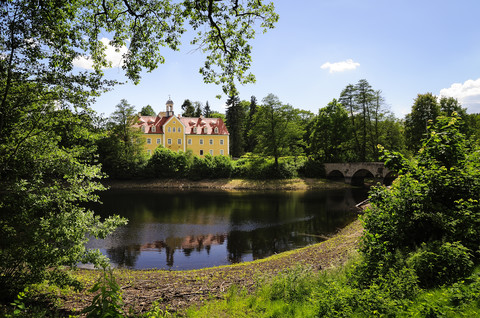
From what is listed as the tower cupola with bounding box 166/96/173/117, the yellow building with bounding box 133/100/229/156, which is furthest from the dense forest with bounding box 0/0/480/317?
the tower cupola with bounding box 166/96/173/117

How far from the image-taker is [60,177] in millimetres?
7730

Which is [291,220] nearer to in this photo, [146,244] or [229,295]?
[146,244]

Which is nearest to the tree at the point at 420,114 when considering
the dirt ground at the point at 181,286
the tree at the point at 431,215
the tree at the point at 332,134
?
the tree at the point at 332,134

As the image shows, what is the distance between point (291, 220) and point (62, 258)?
17907mm

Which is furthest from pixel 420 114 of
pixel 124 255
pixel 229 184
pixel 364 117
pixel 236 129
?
pixel 124 255

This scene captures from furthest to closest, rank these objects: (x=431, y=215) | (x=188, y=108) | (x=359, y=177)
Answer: (x=188, y=108)
(x=359, y=177)
(x=431, y=215)

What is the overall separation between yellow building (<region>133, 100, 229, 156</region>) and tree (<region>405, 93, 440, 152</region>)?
34.4 m

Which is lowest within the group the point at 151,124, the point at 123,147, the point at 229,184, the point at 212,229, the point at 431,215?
the point at 212,229

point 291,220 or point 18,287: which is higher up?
point 18,287

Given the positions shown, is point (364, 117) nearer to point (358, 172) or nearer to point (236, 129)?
point (358, 172)

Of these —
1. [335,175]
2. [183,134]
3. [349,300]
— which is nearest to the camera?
[349,300]

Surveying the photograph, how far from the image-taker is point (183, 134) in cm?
5969

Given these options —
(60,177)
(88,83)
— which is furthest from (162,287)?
(88,83)

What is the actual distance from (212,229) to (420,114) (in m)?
39.0
